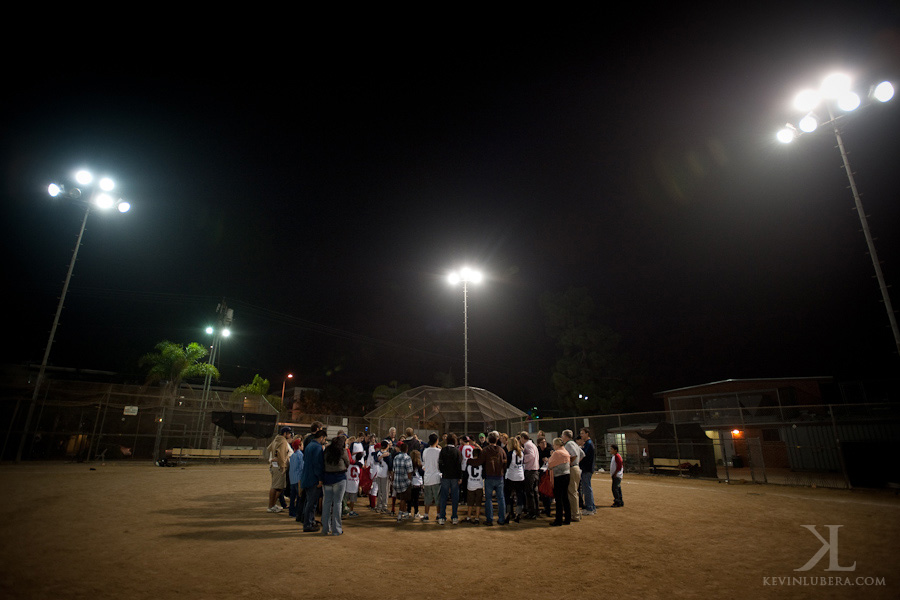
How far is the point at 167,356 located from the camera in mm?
28188

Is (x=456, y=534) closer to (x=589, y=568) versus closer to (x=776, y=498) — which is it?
(x=589, y=568)

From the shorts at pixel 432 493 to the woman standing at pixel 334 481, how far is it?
91.3 inches

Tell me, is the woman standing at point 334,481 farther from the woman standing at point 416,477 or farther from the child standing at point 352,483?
the woman standing at point 416,477

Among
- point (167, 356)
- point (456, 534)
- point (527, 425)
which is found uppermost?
point (167, 356)

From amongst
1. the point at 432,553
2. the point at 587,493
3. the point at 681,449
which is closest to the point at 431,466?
the point at 432,553

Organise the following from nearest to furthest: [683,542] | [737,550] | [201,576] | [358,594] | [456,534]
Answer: [358,594], [201,576], [737,550], [683,542], [456,534]

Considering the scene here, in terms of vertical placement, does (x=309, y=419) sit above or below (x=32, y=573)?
above

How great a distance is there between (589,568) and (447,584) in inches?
83.3

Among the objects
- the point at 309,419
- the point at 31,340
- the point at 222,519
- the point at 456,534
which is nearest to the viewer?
the point at 456,534

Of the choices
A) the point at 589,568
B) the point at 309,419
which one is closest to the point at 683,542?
the point at 589,568

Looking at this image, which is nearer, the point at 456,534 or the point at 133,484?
the point at 456,534

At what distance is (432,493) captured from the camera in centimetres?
951

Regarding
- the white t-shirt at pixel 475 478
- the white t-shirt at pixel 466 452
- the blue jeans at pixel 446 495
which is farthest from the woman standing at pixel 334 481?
the white t-shirt at pixel 466 452

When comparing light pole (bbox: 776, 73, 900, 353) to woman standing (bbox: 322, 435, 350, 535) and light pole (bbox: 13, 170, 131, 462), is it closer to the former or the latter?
woman standing (bbox: 322, 435, 350, 535)
